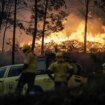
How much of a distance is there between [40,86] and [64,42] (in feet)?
180

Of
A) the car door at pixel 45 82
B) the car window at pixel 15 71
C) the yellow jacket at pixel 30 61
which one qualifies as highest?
the yellow jacket at pixel 30 61

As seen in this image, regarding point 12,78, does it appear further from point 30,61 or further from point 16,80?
point 30,61

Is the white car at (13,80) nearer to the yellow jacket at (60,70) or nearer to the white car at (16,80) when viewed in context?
the white car at (16,80)

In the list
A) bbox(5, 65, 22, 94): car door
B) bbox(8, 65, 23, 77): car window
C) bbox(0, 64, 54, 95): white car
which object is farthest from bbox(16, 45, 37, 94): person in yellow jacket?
bbox(8, 65, 23, 77): car window

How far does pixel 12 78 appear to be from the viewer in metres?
18.2

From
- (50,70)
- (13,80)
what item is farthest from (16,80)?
(50,70)

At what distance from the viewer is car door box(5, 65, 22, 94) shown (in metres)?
18.0

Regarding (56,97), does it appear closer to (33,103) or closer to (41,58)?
(33,103)

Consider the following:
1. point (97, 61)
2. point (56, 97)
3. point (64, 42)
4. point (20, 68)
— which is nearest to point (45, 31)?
point (64, 42)

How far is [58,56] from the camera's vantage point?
632 inches

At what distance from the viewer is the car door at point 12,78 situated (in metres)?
18.0

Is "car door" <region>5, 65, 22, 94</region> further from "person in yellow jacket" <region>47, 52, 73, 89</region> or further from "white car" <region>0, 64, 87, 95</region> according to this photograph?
"person in yellow jacket" <region>47, 52, 73, 89</region>

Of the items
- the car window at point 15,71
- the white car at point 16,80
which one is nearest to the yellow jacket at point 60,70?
the white car at point 16,80

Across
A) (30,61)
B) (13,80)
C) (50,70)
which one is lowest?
(13,80)
